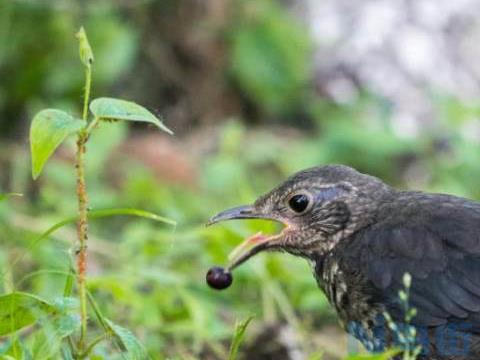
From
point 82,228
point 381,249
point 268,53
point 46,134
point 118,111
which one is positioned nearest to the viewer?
point 46,134

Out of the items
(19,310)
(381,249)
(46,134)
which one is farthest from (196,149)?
(46,134)

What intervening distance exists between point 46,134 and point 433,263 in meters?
1.52

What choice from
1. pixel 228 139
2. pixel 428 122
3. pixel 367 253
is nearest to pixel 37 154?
pixel 367 253

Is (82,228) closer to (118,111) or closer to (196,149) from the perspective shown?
(118,111)

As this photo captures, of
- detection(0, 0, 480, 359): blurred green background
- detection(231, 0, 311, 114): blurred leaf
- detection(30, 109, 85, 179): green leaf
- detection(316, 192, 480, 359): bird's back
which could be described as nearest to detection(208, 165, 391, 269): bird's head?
detection(316, 192, 480, 359): bird's back

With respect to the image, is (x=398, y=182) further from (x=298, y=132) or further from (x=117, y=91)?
(x=117, y=91)

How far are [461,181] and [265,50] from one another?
1885 millimetres

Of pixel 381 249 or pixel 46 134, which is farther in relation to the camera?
pixel 381 249

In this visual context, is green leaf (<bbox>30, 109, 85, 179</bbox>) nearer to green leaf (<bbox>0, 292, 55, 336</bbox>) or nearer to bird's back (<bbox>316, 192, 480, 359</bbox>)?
green leaf (<bbox>0, 292, 55, 336</bbox>)

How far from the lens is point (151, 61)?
33.5 feet

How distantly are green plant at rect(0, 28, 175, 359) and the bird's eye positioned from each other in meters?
1.20

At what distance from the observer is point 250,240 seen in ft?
17.7

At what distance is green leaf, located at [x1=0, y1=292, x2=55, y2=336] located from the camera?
4.19 meters

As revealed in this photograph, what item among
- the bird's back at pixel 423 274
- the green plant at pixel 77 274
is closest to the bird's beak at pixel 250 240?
the bird's back at pixel 423 274
